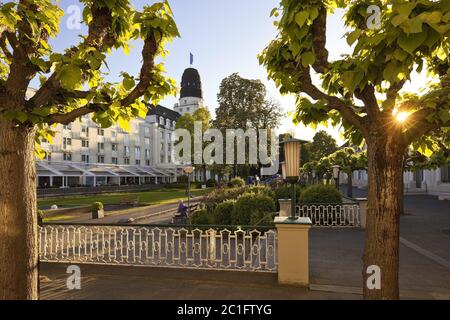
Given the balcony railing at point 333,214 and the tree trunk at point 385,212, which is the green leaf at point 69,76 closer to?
the tree trunk at point 385,212

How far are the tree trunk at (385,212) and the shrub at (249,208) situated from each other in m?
8.11

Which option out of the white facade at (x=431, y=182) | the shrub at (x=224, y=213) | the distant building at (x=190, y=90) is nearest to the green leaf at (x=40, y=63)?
the shrub at (x=224, y=213)

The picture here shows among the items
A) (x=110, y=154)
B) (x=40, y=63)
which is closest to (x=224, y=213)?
(x=40, y=63)

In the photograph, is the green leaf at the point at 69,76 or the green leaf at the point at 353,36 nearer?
the green leaf at the point at 353,36

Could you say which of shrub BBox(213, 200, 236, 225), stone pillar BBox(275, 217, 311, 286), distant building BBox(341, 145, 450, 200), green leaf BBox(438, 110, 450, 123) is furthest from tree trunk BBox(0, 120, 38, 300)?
distant building BBox(341, 145, 450, 200)

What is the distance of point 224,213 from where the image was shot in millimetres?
12859

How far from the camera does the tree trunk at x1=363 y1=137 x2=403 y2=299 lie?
3365mm

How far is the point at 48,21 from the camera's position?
387 centimetres

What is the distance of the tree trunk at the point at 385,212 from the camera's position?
337 cm

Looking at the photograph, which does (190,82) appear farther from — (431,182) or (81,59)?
(81,59)

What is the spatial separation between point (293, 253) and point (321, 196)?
855 centimetres

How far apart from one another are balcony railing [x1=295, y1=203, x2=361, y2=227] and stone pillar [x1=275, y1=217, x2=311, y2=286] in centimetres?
776

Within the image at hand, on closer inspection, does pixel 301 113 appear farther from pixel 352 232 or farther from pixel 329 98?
pixel 352 232
